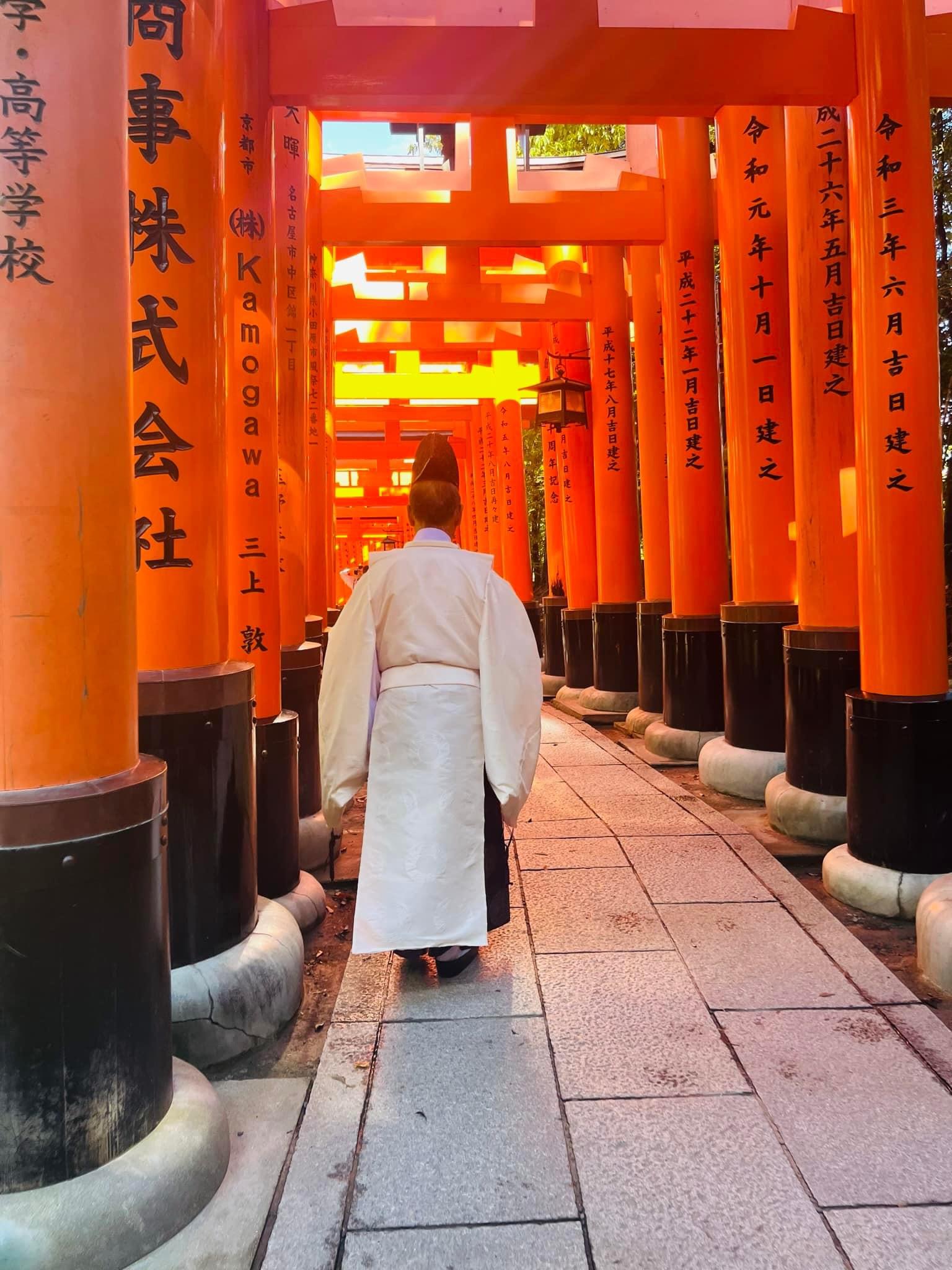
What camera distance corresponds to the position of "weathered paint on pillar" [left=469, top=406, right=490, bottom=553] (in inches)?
649

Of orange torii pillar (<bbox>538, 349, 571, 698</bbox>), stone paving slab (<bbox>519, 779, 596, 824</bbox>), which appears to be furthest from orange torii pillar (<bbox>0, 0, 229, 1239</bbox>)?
orange torii pillar (<bbox>538, 349, 571, 698</bbox>)

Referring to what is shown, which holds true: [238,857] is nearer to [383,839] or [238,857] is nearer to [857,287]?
[383,839]

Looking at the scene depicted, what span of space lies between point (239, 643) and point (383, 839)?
1237mm

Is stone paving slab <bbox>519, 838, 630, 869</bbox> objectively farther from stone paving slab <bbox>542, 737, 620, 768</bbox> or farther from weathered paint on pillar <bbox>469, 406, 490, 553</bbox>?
weathered paint on pillar <bbox>469, 406, 490, 553</bbox>

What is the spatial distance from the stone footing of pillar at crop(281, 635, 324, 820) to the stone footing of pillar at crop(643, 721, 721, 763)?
3320 mm

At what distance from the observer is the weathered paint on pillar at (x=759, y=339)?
6.06 m

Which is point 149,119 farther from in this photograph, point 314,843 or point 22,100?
point 314,843

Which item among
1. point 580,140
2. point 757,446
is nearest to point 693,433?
point 757,446

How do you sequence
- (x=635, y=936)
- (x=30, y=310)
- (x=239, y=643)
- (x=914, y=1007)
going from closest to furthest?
(x=30, y=310), (x=914, y=1007), (x=635, y=936), (x=239, y=643)

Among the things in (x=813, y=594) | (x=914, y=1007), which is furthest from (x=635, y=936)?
(x=813, y=594)

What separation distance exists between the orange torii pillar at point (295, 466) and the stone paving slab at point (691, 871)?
1.72m

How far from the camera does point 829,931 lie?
11.3 ft

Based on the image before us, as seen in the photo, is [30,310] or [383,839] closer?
[30,310]

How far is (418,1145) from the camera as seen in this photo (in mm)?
2227
